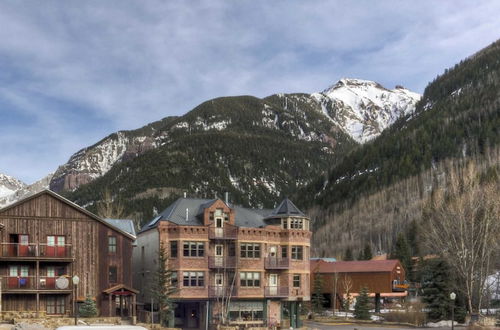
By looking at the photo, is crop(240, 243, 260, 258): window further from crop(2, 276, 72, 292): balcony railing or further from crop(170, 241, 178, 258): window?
crop(2, 276, 72, 292): balcony railing

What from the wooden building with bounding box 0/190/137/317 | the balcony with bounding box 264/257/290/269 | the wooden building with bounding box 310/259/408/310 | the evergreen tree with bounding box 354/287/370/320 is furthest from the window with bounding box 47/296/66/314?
the wooden building with bounding box 310/259/408/310

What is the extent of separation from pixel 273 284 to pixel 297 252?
3991 mm

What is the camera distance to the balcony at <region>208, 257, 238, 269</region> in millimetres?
63281

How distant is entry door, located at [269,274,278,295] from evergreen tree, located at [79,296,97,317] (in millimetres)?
17425

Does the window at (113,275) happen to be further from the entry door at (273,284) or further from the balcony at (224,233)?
the entry door at (273,284)

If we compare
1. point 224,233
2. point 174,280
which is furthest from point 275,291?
point 174,280

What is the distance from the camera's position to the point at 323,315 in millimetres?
83188

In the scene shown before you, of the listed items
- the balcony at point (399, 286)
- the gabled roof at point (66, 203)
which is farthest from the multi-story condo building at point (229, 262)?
the balcony at point (399, 286)

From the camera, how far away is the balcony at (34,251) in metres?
54.7

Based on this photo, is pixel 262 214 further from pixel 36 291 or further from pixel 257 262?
pixel 36 291

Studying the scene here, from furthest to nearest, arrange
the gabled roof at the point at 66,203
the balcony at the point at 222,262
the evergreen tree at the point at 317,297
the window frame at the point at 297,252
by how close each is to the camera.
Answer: the evergreen tree at the point at 317,297
the window frame at the point at 297,252
the balcony at the point at 222,262
the gabled roof at the point at 66,203

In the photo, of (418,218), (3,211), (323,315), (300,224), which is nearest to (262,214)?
(300,224)

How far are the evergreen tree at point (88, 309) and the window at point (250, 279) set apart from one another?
577 inches

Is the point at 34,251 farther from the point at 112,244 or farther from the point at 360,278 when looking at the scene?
the point at 360,278
